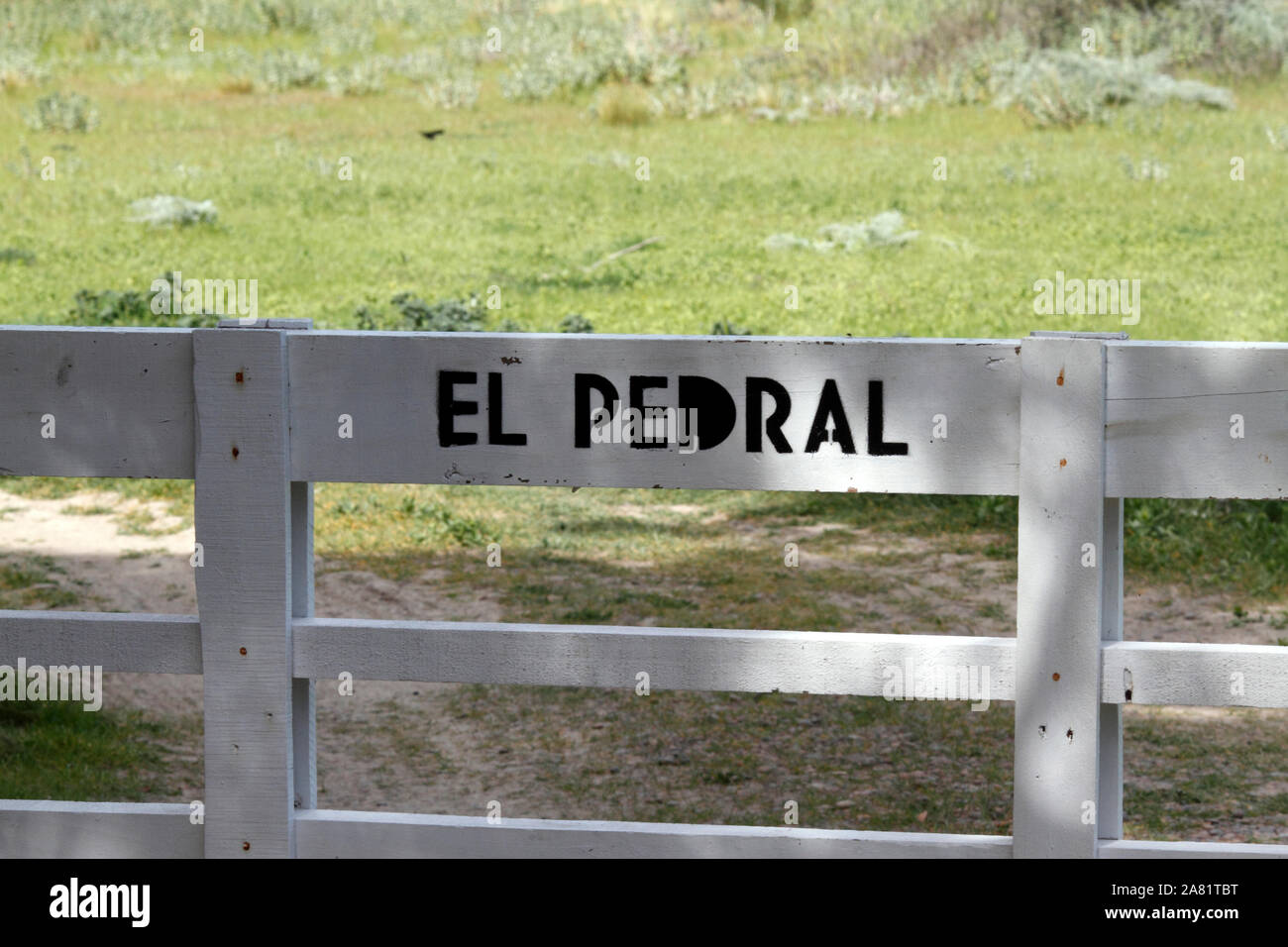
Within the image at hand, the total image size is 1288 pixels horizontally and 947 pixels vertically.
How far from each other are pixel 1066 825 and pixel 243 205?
46.8ft

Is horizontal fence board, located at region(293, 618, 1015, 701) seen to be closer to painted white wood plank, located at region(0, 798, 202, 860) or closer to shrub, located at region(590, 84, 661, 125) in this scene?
painted white wood plank, located at region(0, 798, 202, 860)

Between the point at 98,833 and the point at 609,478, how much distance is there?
130 cm

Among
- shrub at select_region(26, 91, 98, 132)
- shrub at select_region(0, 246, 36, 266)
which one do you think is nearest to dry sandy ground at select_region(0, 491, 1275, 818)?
shrub at select_region(0, 246, 36, 266)

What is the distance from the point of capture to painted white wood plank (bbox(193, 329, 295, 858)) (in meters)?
3.41

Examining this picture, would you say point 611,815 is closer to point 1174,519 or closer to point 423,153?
point 1174,519

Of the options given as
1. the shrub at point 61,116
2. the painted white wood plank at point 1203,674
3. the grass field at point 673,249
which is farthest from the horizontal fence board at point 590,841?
the shrub at point 61,116

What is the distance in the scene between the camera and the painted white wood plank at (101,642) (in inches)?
138

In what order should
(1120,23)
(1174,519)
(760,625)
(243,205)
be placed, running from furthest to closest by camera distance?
(1120,23) → (243,205) → (1174,519) → (760,625)

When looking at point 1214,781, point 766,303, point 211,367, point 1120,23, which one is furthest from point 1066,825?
point 1120,23

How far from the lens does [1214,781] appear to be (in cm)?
571

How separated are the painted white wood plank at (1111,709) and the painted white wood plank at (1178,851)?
5 centimetres

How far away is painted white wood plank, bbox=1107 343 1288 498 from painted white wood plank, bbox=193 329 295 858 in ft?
5.46

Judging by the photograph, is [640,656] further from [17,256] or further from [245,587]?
[17,256]

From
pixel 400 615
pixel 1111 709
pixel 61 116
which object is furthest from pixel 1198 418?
pixel 61 116
